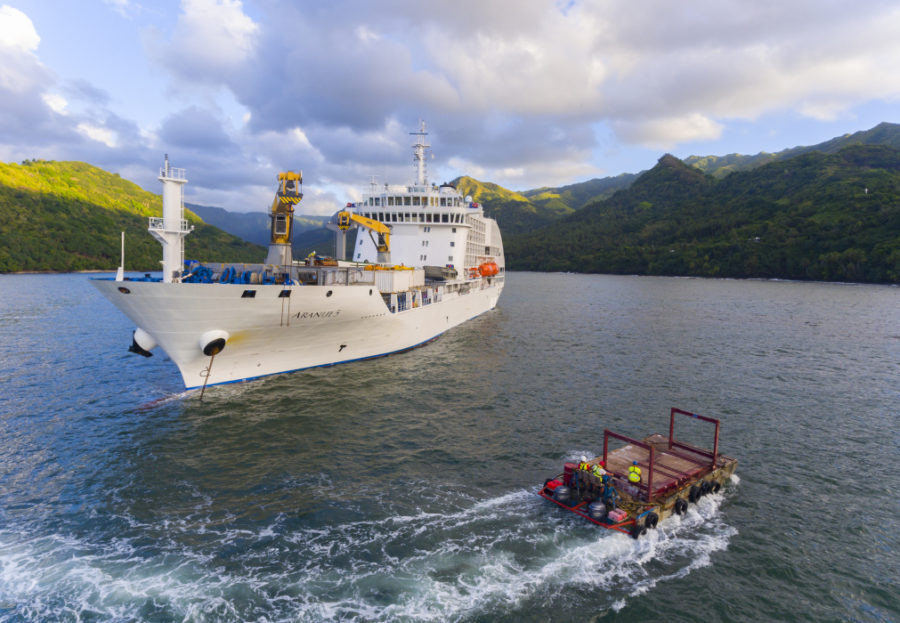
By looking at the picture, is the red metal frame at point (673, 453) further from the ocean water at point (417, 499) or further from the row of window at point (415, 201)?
the row of window at point (415, 201)

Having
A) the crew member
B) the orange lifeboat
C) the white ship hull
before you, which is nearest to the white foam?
the crew member

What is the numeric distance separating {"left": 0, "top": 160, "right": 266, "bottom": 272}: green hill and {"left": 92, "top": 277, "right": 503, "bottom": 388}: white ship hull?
103710 mm

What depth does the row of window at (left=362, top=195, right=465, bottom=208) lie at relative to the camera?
1729 inches

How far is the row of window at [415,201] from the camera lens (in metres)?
43.9

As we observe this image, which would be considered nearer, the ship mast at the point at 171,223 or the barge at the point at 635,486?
the barge at the point at 635,486

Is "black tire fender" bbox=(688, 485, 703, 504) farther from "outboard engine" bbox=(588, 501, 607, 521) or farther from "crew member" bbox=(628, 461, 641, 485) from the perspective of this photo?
"outboard engine" bbox=(588, 501, 607, 521)

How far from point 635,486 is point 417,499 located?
6639 millimetres

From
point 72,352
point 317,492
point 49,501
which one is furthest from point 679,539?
point 72,352

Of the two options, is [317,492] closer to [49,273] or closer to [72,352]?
[72,352]

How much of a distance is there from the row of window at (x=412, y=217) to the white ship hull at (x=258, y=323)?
1585 centimetres

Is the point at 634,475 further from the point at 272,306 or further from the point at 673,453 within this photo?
the point at 272,306

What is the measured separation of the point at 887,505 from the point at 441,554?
1466 centimetres

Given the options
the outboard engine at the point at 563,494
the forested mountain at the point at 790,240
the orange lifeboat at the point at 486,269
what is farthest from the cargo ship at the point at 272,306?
the forested mountain at the point at 790,240

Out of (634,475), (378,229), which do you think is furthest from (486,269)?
(634,475)
